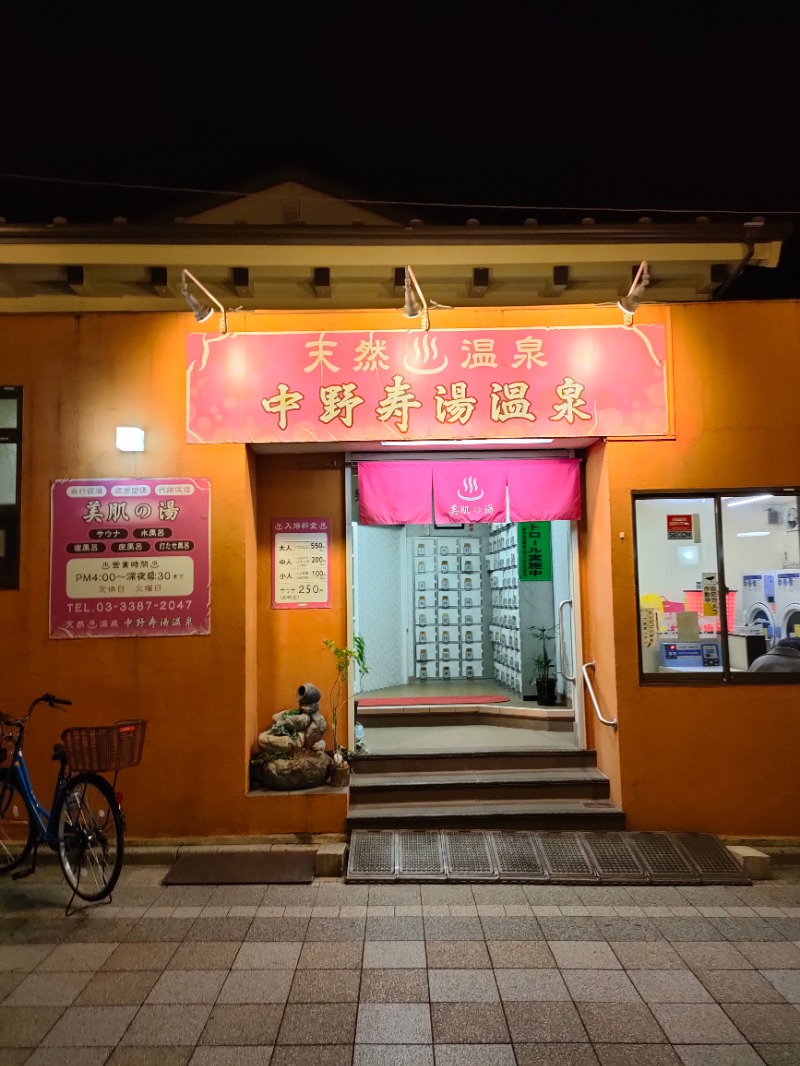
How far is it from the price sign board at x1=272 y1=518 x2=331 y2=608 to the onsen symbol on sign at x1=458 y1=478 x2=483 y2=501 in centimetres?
157

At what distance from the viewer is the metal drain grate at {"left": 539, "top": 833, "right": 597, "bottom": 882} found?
5714 mm

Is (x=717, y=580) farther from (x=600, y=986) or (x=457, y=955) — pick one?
(x=457, y=955)

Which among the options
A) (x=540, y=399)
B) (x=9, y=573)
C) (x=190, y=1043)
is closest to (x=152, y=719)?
(x=9, y=573)

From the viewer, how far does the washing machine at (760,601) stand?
6.89 metres

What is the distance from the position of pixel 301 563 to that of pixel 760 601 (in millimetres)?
4968

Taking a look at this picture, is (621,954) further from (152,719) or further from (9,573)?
(9,573)

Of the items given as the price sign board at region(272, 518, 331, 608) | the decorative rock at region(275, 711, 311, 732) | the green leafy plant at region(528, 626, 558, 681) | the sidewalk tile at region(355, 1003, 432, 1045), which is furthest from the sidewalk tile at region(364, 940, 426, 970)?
the green leafy plant at region(528, 626, 558, 681)

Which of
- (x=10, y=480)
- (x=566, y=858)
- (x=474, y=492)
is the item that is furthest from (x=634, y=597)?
(x=10, y=480)

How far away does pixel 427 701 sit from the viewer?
33.1 ft

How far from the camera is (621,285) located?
663 cm

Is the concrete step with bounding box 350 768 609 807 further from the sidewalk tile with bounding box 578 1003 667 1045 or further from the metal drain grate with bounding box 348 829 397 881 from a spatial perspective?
the sidewalk tile with bounding box 578 1003 667 1045

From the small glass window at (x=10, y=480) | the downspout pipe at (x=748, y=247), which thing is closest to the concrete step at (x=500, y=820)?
the small glass window at (x=10, y=480)

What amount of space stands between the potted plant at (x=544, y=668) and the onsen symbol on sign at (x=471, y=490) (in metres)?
3.47

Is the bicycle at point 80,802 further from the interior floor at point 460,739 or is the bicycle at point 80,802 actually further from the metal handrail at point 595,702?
the metal handrail at point 595,702
